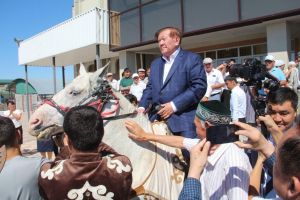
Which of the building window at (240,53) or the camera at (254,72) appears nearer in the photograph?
the camera at (254,72)

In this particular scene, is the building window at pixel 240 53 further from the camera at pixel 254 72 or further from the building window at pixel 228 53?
the camera at pixel 254 72

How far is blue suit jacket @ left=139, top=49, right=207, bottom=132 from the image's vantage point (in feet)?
8.89

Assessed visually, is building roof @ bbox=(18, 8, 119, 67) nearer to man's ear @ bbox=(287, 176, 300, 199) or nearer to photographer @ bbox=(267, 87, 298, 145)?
photographer @ bbox=(267, 87, 298, 145)

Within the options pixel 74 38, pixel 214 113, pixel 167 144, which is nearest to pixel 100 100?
pixel 167 144

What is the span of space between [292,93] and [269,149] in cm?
139

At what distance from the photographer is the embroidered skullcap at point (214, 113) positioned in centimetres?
190

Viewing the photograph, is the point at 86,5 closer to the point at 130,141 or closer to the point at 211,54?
the point at 211,54

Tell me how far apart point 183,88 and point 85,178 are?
161 centimetres

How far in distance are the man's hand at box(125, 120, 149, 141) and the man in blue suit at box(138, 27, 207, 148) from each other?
405 mm

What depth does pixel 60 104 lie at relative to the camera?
99.4 inches

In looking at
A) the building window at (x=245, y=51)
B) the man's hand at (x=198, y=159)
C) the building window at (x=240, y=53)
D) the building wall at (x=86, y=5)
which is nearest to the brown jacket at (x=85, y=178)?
the man's hand at (x=198, y=159)

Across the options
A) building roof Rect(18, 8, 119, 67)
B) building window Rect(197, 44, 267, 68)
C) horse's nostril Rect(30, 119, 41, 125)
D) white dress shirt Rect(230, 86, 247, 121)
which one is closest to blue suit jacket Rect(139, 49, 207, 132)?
horse's nostril Rect(30, 119, 41, 125)

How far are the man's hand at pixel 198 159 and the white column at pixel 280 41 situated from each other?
26.2ft

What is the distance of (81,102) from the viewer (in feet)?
8.27
